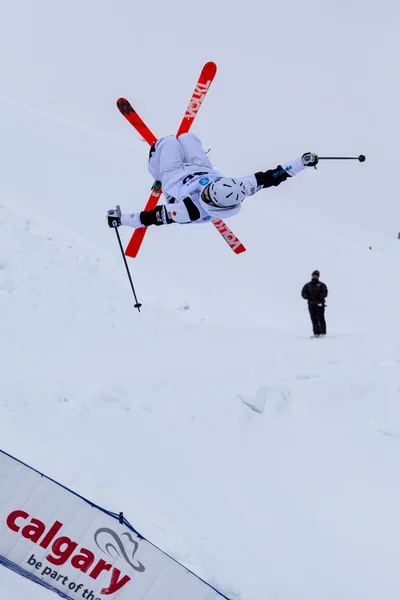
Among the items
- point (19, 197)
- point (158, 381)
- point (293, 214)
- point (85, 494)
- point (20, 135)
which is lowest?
point (85, 494)

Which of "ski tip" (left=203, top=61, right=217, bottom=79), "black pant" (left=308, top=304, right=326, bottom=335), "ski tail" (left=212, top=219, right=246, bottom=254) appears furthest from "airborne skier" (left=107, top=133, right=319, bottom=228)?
"black pant" (left=308, top=304, right=326, bottom=335)

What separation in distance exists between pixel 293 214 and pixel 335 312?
23.4 ft

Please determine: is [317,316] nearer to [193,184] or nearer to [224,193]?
[193,184]

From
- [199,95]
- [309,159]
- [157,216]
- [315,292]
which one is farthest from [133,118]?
[315,292]

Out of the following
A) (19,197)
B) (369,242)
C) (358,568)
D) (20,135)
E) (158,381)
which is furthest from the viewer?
(369,242)

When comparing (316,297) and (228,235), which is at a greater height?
(316,297)

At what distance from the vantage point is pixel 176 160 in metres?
10.9

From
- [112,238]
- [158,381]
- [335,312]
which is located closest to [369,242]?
[335,312]

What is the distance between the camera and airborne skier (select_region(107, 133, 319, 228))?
32.7 feet

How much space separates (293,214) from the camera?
25.9 meters

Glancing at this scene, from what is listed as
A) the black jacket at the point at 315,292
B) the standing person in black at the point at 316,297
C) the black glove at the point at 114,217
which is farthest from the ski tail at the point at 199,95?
the black jacket at the point at 315,292

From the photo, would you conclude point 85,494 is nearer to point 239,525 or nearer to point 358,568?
point 239,525

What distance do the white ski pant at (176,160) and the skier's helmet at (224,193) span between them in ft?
3.01

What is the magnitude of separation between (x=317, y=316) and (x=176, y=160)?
5026 millimetres
